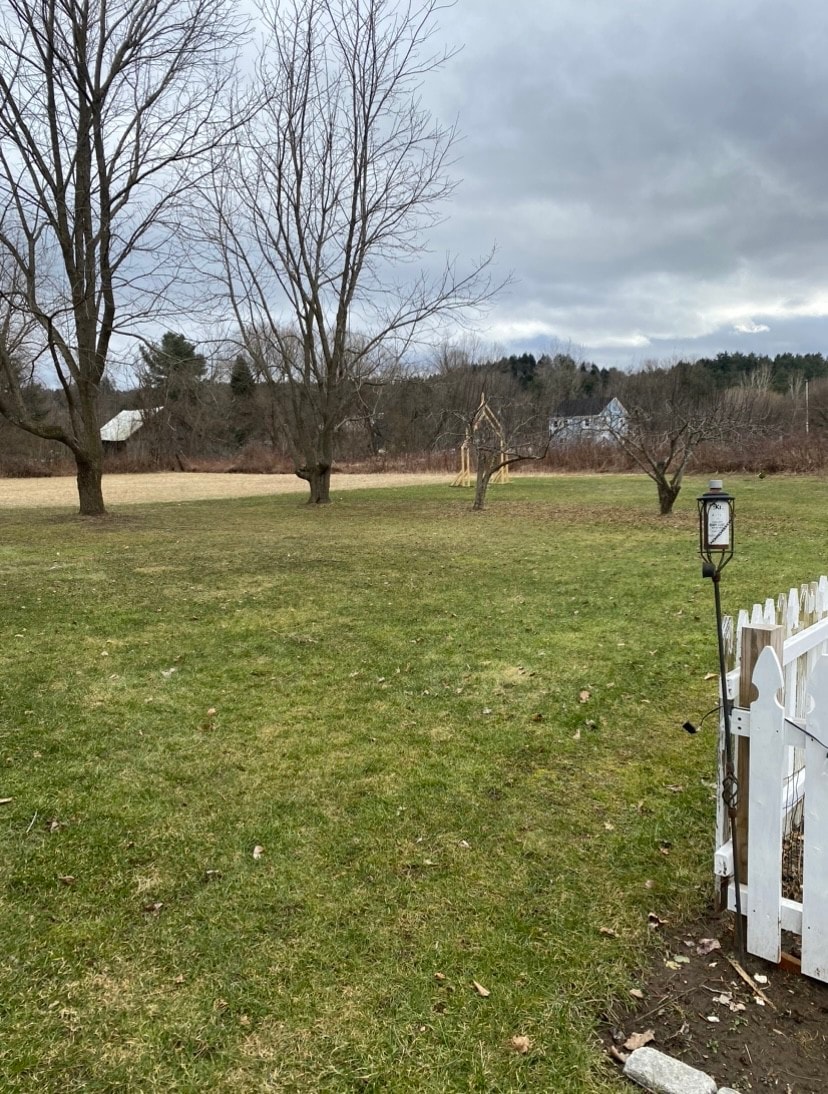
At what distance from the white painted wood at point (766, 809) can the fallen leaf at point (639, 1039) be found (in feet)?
1.50

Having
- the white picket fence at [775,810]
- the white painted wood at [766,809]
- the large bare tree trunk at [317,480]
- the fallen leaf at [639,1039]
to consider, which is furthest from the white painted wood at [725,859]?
the large bare tree trunk at [317,480]

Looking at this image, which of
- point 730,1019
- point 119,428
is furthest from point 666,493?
point 119,428

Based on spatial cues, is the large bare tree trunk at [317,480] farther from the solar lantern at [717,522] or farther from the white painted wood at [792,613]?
the white painted wood at [792,613]


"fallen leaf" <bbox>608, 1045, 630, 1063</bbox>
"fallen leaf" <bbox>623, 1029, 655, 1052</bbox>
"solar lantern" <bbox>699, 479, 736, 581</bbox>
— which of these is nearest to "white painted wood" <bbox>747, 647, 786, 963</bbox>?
"fallen leaf" <bbox>623, 1029, 655, 1052</bbox>

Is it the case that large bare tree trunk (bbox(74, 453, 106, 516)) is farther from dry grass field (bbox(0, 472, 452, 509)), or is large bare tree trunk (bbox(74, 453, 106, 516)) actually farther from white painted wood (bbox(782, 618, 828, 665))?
white painted wood (bbox(782, 618, 828, 665))

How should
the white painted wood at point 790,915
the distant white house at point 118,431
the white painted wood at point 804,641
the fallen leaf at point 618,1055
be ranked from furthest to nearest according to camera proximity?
the distant white house at point 118,431 → the white painted wood at point 804,641 → the white painted wood at point 790,915 → the fallen leaf at point 618,1055

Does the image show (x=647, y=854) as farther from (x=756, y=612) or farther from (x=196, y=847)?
(x=196, y=847)

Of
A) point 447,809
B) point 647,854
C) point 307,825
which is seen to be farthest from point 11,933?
point 647,854

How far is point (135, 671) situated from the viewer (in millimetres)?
A: 4887

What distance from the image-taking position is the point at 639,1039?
178 centimetres

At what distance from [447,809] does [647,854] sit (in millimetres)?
811

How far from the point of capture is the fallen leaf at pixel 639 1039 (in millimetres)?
1759

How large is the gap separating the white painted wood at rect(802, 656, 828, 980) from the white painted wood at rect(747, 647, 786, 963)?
0.07 metres

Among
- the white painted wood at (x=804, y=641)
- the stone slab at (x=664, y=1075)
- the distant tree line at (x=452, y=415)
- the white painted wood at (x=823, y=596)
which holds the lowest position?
the stone slab at (x=664, y=1075)
